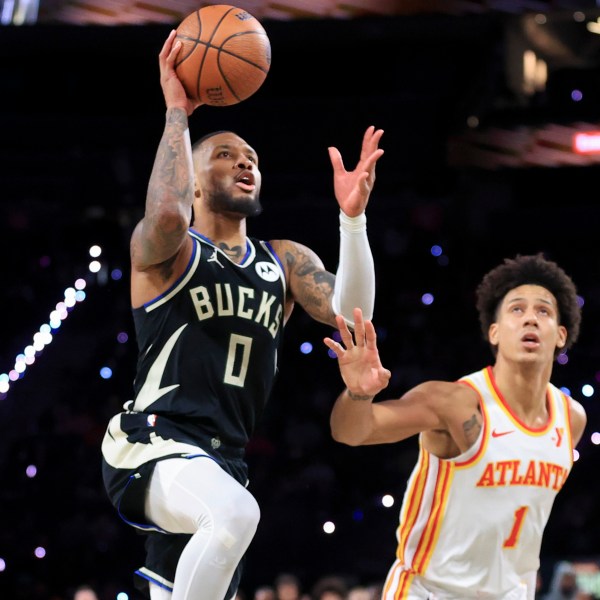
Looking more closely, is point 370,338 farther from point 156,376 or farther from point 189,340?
point 156,376

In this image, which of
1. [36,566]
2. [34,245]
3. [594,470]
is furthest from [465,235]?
[36,566]

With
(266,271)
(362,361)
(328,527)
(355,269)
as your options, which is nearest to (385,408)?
(362,361)

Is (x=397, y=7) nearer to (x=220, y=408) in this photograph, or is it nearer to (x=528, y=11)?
(x=528, y=11)

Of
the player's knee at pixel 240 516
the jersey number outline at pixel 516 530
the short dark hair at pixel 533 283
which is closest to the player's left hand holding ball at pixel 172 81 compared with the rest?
the player's knee at pixel 240 516

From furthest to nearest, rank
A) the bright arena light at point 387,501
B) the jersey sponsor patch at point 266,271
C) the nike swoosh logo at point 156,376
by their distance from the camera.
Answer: the bright arena light at point 387,501 < the jersey sponsor patch at point 266,271 < the nike swoosh logo at point 156,376

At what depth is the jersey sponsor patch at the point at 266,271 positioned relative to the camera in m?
4.04

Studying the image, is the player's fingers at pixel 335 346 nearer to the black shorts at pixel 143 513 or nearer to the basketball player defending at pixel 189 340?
the basketball player defending at pixel 189 340

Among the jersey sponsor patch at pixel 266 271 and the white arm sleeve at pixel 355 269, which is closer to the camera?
the white arm sleeve at pixel 355 269

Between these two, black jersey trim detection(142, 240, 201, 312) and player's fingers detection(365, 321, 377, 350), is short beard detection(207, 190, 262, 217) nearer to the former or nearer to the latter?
black jersey trim detection(142, 240, 201, 312)

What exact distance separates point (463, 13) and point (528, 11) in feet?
1.61

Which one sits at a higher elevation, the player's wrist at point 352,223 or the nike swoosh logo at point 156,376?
the player's wrist at point 352,223

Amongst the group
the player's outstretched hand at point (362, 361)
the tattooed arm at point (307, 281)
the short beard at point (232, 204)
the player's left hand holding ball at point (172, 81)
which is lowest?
the player's outstretched hand at point (362, 361)

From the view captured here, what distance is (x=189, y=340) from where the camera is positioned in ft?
12.4

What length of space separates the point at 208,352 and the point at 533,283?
156 centimetres
